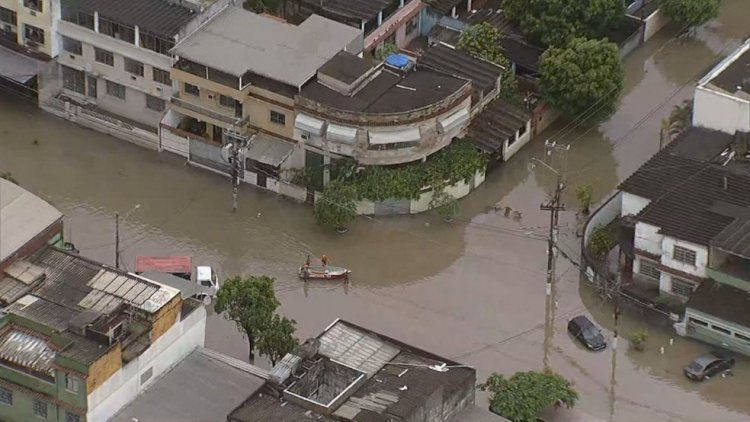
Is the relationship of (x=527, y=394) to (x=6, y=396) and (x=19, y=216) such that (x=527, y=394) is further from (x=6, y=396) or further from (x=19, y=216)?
(x=19, y=216)

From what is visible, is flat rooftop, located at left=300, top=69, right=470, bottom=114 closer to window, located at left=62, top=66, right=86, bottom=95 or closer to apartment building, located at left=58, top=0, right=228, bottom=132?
apartment building, located at left=58, top=0, right=228, bottom=132

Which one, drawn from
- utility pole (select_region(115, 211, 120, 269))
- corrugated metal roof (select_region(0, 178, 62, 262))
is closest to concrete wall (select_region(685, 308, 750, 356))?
utility pole (select_region(115, 211, 120, 269))

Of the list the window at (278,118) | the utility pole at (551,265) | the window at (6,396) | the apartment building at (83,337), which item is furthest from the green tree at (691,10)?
the window at (6,396)

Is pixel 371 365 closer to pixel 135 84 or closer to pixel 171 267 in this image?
pixel 171 267

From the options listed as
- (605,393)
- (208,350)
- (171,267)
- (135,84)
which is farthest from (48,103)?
(605,393)

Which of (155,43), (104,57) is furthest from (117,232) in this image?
(104,57)
